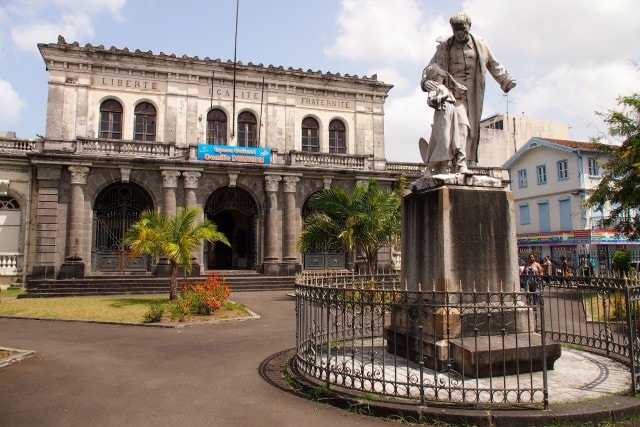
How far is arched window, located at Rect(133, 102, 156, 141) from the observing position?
81.4ft

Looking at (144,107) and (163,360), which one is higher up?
(144,107)

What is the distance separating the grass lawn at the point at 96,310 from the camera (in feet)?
41.0

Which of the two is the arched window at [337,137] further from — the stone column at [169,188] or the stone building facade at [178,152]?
the stone column at [169,188]

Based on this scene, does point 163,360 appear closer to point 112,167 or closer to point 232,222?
point 112,167

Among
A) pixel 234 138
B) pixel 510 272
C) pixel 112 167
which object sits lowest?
pixel 510 272

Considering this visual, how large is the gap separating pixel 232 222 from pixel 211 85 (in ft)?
28.0

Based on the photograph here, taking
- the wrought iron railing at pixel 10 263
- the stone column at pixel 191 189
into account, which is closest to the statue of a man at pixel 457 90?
the stone column at pixel 191 189

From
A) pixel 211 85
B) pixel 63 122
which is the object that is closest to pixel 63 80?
pixel 63 122

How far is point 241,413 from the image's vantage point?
5133mm

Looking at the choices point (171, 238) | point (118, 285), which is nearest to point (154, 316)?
point (171, 238)

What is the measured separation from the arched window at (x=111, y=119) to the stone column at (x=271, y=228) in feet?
27.0

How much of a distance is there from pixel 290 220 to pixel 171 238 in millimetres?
9343

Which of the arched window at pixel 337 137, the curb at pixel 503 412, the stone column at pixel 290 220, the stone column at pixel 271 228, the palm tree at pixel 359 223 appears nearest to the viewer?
the curb at pixel 503 412

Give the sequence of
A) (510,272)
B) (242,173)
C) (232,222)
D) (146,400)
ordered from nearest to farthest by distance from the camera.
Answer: (146,400), (510,272), (242,173), (232,222)
